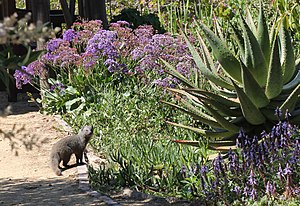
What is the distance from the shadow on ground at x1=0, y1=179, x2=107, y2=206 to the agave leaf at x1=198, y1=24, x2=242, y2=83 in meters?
1.68

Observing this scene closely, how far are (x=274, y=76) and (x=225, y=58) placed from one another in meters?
0.51

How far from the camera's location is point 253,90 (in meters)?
5.87

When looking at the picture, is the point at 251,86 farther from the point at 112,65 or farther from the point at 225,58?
the point at 112,65

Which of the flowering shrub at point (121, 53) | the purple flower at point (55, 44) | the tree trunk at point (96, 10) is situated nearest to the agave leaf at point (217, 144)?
the flowering shrub at point (121, 53)

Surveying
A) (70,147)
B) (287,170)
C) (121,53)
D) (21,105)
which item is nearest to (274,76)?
(287,170)

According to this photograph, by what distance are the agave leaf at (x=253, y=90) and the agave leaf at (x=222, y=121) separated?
0.29 meters

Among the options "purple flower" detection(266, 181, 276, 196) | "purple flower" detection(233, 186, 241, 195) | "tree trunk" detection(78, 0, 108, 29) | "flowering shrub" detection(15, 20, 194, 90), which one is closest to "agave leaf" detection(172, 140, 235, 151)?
"purple flower" detection(233, 186, 241, 195)

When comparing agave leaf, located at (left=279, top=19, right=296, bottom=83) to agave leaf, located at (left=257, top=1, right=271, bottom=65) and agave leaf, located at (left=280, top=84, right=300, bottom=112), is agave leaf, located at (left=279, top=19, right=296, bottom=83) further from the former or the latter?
agave leaf, located at (left=280, top=84, right=300, bottom=112)

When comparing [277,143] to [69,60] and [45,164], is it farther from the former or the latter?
[69,60]

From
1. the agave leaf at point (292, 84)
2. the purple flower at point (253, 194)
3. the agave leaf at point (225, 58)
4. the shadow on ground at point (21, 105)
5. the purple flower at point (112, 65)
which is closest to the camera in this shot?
the purple flower at point (253, 194)

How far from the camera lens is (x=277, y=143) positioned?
17.0 feet

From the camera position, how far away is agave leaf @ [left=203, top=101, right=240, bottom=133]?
19.7 ft

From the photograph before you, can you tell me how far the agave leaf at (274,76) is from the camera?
5.75m

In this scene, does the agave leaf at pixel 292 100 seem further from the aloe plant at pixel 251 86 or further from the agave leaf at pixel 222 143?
the agave leaf at pixel 222 143
